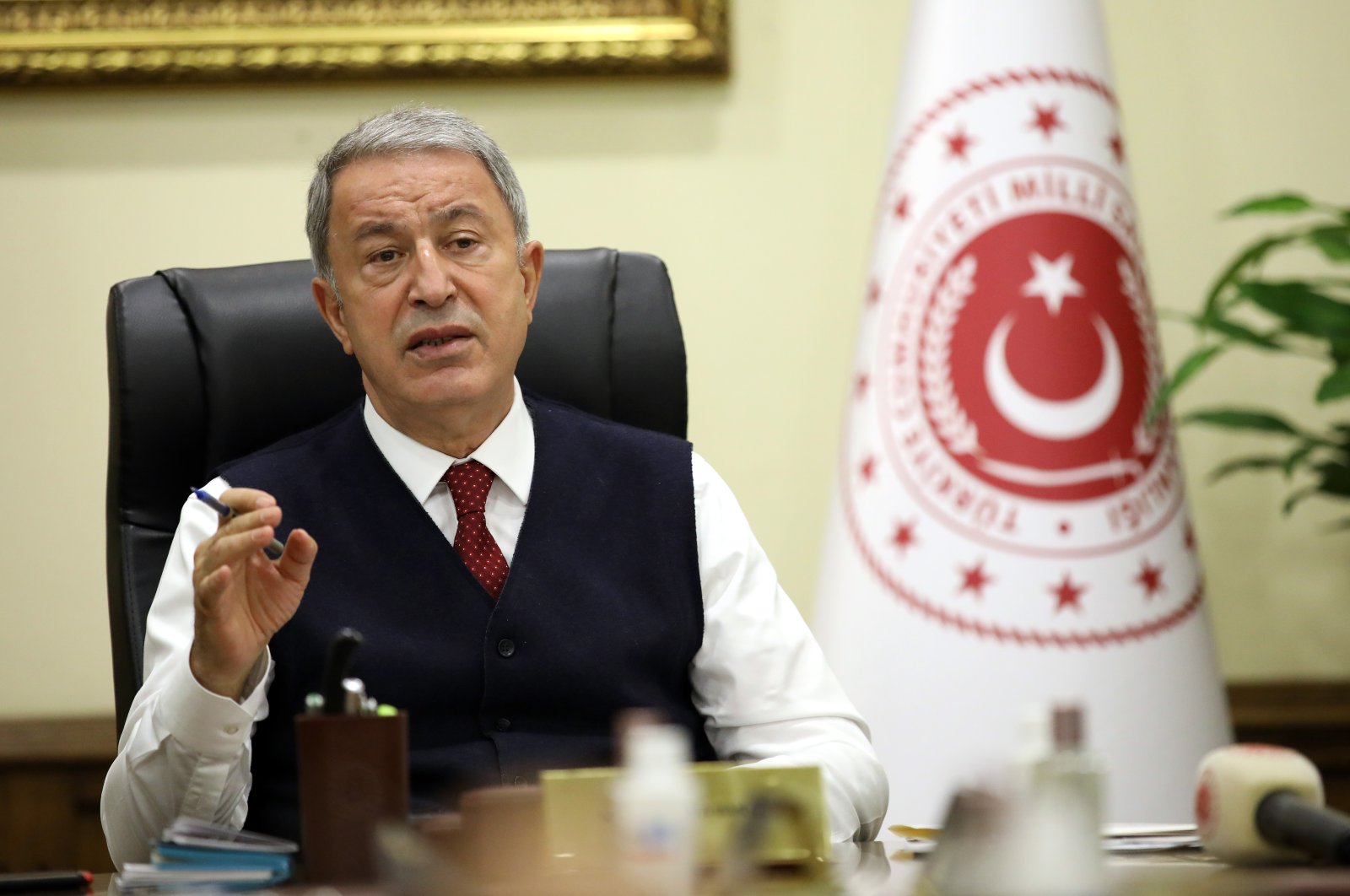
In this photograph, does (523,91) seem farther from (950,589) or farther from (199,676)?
(199,676)

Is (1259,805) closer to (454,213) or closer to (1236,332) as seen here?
(454,213)

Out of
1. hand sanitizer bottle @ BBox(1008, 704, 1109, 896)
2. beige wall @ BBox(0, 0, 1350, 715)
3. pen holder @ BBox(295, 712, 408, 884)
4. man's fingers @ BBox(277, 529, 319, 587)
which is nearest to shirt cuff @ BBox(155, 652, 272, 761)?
man's fingers @ BBox(277, 529, 319, 587)

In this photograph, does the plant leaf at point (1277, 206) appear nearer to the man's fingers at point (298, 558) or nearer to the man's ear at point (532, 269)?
the man's ear at point (532, 269)

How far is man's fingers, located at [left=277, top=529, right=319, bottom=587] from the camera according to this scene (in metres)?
1.34

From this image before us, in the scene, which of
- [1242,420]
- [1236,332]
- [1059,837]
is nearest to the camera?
[1059,837]

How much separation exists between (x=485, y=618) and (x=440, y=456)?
23cm

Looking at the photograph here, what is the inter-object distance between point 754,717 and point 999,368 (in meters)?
0.77

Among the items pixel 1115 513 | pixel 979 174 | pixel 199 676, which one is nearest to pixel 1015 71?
pixel 979 174

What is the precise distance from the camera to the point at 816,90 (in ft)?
9.02

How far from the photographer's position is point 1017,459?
2248 mm

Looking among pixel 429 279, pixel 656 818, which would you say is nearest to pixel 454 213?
pixel 429 279

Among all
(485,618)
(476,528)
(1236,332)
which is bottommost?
(485,618)

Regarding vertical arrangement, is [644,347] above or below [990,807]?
above

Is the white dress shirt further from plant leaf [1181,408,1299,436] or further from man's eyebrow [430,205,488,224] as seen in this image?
plant leaf [1181,408,1299,436]
